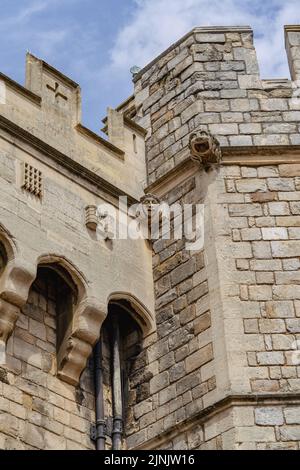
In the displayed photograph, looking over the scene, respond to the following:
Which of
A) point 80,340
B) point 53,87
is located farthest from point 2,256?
point 53,87

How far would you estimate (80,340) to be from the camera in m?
8.96

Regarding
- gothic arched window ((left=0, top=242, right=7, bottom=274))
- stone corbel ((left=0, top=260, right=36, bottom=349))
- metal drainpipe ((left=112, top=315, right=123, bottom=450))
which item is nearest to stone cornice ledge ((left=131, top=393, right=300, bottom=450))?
metal drainpipe ((left=112, top=315, right=123, bottom=450))

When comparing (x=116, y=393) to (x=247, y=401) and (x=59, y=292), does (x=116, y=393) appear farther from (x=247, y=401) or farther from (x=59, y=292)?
(x=247, y=401)

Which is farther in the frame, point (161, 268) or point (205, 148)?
point (161, 268)

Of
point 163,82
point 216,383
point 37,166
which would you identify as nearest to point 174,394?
point 216,383

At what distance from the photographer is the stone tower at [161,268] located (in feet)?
27.7

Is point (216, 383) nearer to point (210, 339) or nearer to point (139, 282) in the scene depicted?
point (210, 339)

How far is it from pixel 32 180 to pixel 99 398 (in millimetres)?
1954

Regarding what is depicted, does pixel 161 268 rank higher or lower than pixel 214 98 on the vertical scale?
lower

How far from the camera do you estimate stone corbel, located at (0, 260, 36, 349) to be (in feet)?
27.7

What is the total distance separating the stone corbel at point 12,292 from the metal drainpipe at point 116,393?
1.23 m

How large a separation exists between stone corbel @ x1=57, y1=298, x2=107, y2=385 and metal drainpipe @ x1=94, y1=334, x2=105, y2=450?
241mm

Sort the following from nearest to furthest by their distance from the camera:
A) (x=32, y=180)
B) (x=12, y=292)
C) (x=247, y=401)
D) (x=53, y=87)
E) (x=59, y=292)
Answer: (x=247, y=401) < (x=12, y=292) < (x=32, y=180) < (x=59, y=292) < (x=53, y=87)

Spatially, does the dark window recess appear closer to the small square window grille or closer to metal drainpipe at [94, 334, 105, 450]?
metal drainpipe at [94, 334, 105, 450]
